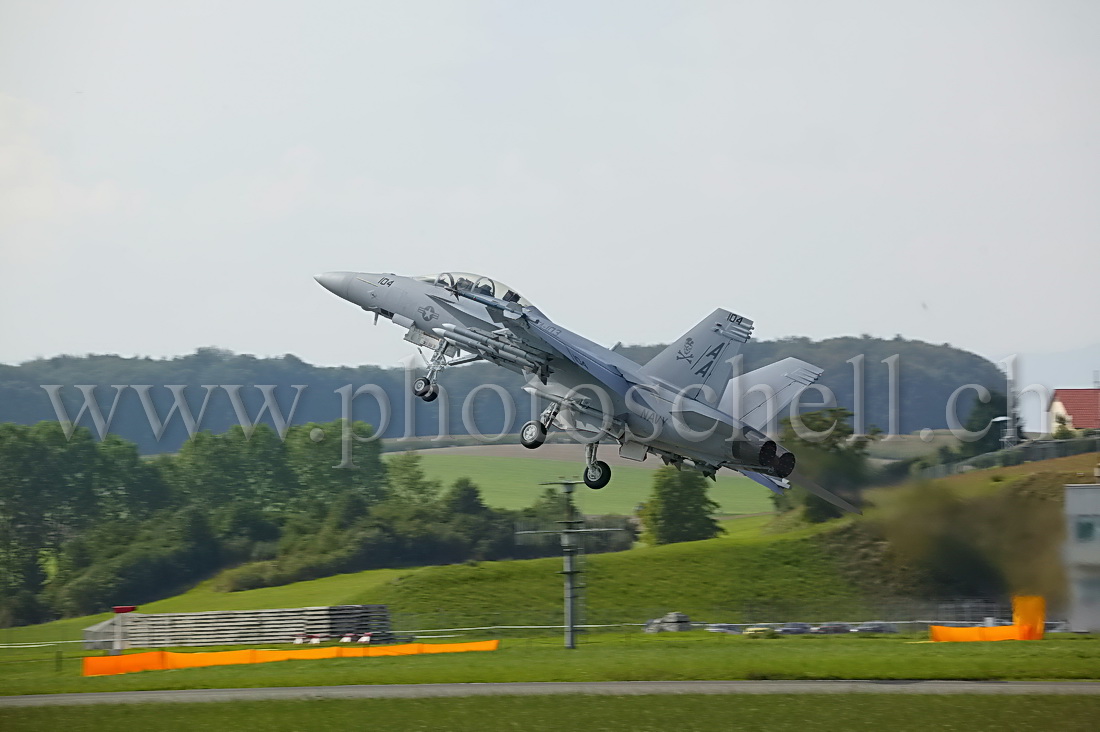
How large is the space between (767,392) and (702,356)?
2.06 m

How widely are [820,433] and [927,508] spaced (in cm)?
1114

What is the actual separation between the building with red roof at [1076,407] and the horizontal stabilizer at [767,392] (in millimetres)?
48448

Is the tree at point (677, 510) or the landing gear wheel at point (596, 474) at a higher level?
the landing gear wheel at point (596, 474)

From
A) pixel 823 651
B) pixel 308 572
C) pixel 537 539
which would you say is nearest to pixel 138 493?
pixel 308 572

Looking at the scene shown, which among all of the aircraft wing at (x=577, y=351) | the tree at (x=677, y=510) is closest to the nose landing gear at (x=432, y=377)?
the aircraft wing at (x=577, y=351)

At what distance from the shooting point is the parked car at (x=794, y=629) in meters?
49.4

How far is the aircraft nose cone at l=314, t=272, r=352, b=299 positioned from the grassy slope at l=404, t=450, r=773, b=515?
114 ft

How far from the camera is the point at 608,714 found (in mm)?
23484

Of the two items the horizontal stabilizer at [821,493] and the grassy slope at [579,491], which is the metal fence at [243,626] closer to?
the grassy slope at [579,491]

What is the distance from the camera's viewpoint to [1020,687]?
26.0m

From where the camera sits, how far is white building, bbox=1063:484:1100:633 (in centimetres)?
3922

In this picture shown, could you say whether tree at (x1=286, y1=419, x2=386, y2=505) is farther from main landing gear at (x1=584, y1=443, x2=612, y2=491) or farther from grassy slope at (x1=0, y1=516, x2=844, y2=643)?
main landing gear at (x1=584, y1=443, x2=612, y2=491)

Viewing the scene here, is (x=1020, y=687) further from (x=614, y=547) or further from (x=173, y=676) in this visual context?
(x=614, y=547)

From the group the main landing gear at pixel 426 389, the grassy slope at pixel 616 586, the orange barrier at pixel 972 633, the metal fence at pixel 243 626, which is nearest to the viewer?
the main landing gear at pixel 426 389
